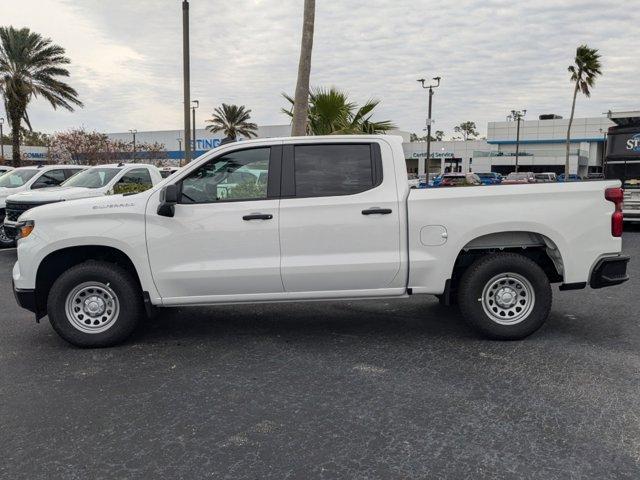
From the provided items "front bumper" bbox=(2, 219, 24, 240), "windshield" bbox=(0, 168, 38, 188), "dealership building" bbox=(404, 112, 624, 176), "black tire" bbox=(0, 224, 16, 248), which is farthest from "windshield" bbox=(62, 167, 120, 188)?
"dealership building" bbox=(404, 112, 624, 176)

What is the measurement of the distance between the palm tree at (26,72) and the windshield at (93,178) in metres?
18.8

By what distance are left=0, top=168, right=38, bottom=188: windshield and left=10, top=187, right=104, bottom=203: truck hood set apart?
2040 millimetres

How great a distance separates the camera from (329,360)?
500 centimetres

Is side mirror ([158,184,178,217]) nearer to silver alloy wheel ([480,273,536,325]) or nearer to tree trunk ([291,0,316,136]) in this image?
silver alloy wheel ([480,273,536,325])

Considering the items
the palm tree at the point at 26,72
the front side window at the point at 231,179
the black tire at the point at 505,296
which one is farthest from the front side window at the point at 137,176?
the palm tree at the point at 26,72

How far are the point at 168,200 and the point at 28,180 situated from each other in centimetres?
977

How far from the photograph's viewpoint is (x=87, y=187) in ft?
39.6

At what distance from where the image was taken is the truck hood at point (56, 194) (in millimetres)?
10914

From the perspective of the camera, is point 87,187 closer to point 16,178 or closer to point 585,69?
point 16,178

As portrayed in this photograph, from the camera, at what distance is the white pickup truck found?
17.2ft

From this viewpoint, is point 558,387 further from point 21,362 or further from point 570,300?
point 21,362

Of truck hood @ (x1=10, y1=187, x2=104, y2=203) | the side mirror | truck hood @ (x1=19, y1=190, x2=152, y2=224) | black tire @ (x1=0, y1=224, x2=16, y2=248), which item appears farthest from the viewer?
black tire @ (x1=0, y1=224, x2=16, y2=248)

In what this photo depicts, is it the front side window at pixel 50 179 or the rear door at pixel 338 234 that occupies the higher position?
the front side window at pixel 50 179

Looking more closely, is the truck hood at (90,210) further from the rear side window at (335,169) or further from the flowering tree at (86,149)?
the flowering tree at (86,149)
